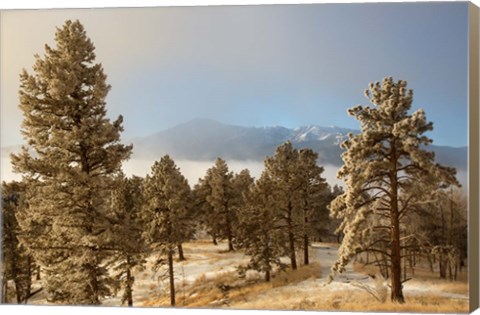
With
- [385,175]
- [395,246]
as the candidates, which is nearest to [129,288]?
[395,246]

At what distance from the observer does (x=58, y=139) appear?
2309 centimetres

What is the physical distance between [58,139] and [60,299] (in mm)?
3977

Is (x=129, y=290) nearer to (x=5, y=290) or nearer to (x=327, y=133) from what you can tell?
(x=5, y=290)

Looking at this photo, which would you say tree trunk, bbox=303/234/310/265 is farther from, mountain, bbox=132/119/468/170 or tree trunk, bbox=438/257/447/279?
tree trunk, bbox=438/257/447/279

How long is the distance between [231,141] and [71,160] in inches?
156

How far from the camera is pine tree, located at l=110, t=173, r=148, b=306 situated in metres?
23.3

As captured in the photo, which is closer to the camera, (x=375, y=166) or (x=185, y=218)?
(x=375, y=166)

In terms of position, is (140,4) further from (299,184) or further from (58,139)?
(299,184)

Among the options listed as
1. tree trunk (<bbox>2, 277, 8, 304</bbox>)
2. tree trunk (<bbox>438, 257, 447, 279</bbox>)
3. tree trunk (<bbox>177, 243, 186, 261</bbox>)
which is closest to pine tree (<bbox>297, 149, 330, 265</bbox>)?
tree trunk (<bbox>438, 257, 447, 279</bbox>)

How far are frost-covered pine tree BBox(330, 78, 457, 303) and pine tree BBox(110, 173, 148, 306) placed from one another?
4835 mm

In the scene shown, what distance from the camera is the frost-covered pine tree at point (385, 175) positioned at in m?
21.5

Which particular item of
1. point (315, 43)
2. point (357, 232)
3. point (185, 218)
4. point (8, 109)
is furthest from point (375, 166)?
point (8, 109)

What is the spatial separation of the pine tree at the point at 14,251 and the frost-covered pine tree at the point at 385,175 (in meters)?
7.76

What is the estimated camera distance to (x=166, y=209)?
23500 mm
